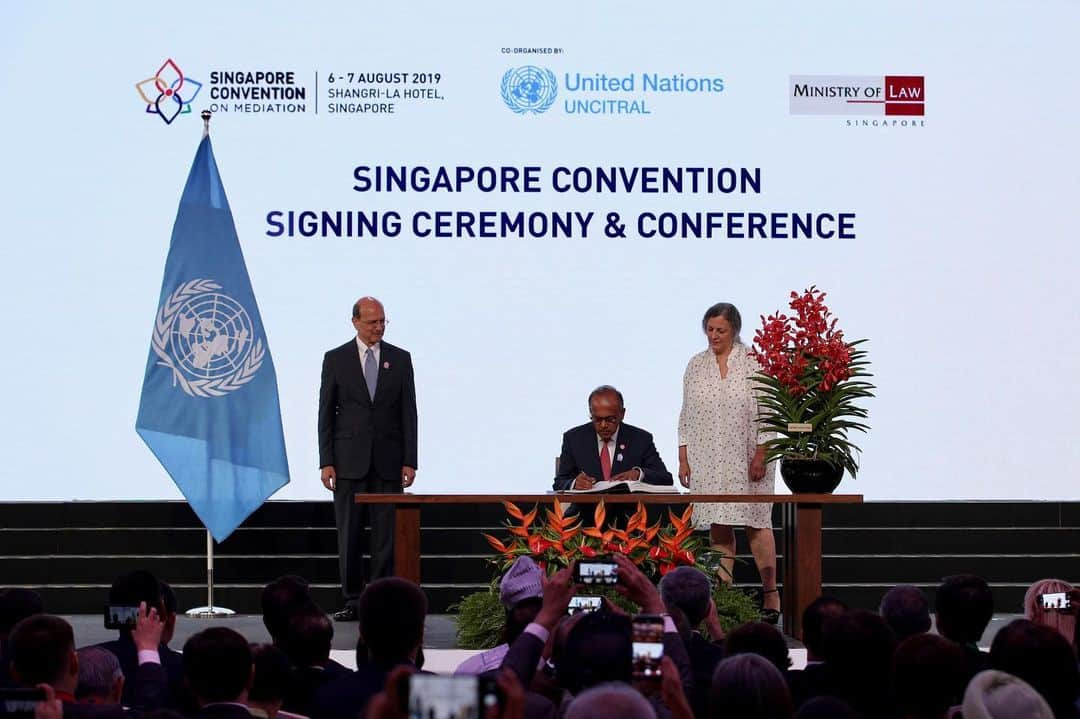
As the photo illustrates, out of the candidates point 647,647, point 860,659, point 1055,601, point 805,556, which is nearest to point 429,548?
point 805,556

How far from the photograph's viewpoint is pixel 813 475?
5.84m

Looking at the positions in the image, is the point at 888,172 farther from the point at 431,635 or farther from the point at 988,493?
the point at 431,635

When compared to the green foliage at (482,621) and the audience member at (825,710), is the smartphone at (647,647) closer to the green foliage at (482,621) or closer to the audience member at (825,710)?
the audience member at (825,710)

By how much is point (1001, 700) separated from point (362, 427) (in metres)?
5.33

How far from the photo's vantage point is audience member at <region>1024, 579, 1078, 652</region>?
3578 millimetres

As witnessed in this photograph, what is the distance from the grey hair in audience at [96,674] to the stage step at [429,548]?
16.1ft

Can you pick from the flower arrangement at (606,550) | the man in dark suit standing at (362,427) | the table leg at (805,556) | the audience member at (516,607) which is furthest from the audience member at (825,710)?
the man in dark suit standing at (362,427)

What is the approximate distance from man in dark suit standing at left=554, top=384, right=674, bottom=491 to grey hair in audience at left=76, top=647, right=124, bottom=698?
355cm

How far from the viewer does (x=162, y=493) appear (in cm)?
855

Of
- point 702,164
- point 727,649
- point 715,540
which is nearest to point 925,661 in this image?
point 727,649

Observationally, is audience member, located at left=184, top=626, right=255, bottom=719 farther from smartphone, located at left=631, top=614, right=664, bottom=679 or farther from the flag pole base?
the flag pole base

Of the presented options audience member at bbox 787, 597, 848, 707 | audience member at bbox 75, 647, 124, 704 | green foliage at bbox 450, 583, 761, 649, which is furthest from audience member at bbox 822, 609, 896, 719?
green foliage at bbox 450, 583, 761, 649

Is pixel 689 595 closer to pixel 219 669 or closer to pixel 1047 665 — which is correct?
pixel 1047 665

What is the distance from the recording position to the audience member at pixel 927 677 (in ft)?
8.66
